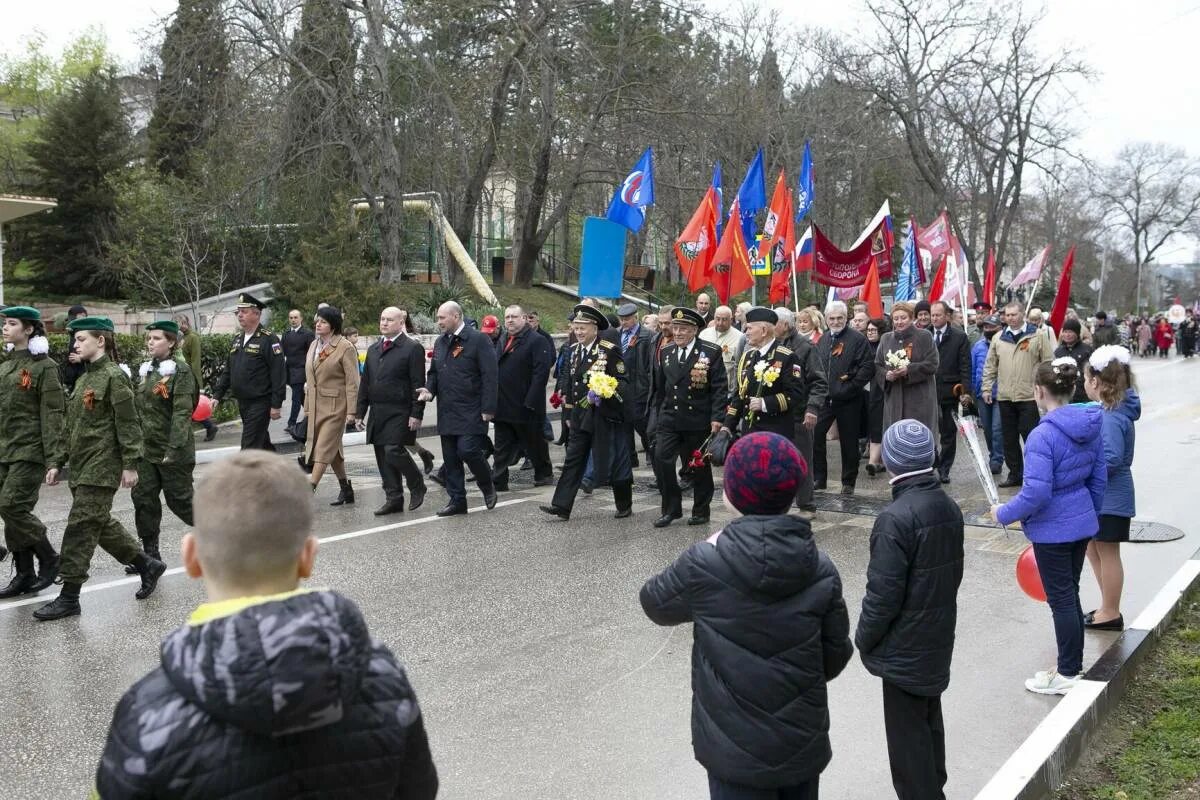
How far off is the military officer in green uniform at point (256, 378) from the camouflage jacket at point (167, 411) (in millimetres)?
3592

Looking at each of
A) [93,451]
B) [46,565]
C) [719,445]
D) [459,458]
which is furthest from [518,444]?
[93,451]

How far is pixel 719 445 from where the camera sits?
9.20 meters

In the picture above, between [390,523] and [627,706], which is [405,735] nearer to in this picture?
[627,706]

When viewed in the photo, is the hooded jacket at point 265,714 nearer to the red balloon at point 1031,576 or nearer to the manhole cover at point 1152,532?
the red balloon at point 1031,576

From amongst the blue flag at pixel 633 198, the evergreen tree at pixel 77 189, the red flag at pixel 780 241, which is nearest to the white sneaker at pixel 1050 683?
the blue flag at pixel 633 198

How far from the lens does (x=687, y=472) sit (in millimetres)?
10047

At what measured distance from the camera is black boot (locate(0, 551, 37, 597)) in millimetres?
7504

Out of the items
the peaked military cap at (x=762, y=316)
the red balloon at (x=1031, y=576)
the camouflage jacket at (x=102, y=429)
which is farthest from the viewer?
the peaked military cap at (x=762, y=316)

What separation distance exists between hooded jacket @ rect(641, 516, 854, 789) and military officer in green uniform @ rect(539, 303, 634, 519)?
6752 millimetres

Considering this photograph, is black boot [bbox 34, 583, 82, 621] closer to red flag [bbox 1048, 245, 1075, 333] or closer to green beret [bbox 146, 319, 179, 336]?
green beret [bbox 146, 319, 179, 336]

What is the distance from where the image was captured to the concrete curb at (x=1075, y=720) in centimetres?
428

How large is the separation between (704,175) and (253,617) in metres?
34.0

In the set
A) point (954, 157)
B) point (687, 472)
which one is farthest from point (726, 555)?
point (954, 157)

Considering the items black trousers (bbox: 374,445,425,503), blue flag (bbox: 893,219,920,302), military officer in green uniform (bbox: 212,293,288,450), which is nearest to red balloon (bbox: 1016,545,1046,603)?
black trousers (bbox: 374,445,425,503)
